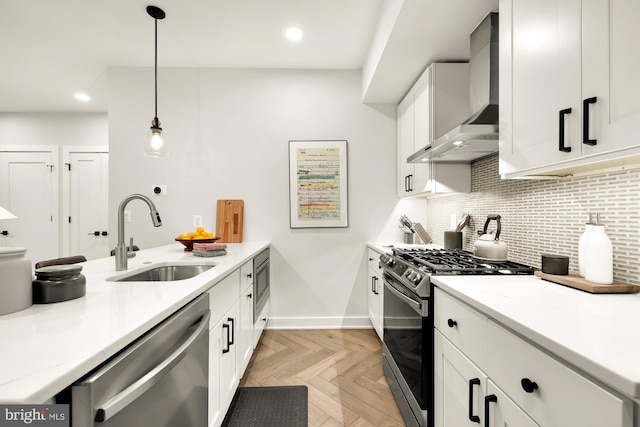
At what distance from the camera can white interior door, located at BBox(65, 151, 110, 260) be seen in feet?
13.5

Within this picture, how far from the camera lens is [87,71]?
3068 millimetres

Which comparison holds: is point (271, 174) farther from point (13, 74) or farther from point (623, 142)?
point (13, 74)

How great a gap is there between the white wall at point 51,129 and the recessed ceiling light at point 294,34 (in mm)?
3369

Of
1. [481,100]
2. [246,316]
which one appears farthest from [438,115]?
[246,316]

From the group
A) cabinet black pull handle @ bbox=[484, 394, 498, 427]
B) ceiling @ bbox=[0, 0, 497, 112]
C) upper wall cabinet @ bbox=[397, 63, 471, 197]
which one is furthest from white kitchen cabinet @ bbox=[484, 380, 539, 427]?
ceiling @ bbox=[0, 0, 497, 112]

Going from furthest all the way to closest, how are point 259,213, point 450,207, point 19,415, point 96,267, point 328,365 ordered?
point 259,213
point 450,207
point 328,365
point 96,267
point 19,415

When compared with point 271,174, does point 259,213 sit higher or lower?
lower

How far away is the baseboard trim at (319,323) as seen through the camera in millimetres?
2965

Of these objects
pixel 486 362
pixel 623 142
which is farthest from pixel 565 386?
pixel 623 142

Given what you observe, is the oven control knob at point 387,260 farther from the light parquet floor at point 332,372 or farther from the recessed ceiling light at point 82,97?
the recessed ceiling light at point 82,97

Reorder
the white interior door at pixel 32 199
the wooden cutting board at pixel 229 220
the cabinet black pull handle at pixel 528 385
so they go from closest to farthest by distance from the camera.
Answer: the cabinet black pull handle at pixel 528 385
the wooden cutting board at pixel 229 220
the white interior door at pixel 32 199

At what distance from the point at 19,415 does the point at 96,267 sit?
1.24 metres

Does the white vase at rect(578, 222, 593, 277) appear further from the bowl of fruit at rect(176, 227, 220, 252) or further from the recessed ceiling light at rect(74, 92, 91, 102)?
the recessed ceiling light at rect(74, 92, 91, 102)

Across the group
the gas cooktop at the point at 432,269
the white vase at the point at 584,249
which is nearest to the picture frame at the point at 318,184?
the gas cooktop at the point at 432,269
